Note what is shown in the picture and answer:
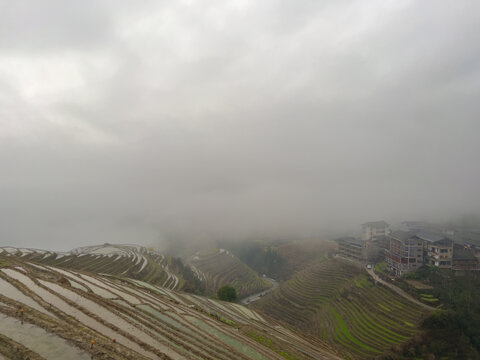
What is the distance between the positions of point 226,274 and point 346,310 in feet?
243

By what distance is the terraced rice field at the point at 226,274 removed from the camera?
346ft

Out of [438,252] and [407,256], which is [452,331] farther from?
[438,252]

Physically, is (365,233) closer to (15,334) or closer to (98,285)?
(98,285)

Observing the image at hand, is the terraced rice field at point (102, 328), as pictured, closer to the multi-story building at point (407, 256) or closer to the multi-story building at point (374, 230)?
the multi-story building at point (407, 256)

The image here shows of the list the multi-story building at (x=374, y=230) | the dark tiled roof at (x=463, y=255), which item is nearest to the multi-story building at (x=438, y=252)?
the dark tiled roof at (x=463, y=255)

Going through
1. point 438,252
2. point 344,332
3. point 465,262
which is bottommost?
point 344,332

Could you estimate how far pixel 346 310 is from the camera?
5553 cm

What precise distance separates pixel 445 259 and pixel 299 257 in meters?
84.1

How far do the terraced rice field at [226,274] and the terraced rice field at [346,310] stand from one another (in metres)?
29.6

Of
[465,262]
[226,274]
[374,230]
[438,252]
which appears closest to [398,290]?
[438,252]

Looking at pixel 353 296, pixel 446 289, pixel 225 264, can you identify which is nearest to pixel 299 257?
Result: pixel 225 264

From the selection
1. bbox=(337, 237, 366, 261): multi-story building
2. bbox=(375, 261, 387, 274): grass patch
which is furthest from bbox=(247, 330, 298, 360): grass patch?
bbox=(337, 237, 366, 261): multi-story building

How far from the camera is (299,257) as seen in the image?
452 ft

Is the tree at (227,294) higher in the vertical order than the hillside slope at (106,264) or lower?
lower
